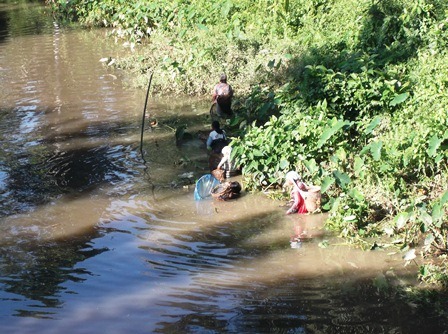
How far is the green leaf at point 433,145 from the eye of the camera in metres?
9.44

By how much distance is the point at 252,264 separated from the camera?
28.7 feet

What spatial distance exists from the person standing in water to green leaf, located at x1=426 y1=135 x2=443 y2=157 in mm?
5412

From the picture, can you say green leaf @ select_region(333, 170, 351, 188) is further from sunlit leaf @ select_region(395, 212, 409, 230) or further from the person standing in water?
the person standing in water

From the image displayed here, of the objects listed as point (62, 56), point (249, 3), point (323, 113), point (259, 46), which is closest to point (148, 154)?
point (323, 113)

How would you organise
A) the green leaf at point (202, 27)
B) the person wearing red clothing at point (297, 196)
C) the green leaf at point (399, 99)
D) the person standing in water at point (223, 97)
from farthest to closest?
the green leaf at point (202, 27) < the person standing in water at point (223, 97) < the green leaf at point (399, 99) < the person wearing red clothing at point (297, 196)

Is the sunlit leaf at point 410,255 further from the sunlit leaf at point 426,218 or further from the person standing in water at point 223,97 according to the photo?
the person standing in water at point 223,97

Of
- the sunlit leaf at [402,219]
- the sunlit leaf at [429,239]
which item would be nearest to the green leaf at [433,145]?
the sunlit leaf at [402,219]

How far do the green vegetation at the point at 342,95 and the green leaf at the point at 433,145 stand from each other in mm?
14

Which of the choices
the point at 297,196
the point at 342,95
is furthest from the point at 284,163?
the point at 342,95

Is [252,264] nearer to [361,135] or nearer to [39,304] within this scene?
[39,304]

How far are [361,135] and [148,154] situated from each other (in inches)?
160

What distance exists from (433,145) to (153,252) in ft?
13.2

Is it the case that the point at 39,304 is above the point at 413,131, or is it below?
below

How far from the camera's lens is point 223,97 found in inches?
555
